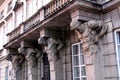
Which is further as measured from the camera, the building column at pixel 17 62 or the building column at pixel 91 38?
the building column at pixel 17 62

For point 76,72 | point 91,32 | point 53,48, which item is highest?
point 91,32

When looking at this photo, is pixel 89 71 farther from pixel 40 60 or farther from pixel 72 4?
pixel 40 60

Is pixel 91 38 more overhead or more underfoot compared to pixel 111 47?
more overhead

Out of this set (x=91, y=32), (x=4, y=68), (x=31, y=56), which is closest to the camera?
(x=91, y=32)

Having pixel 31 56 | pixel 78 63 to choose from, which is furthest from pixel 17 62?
pixel 78 63

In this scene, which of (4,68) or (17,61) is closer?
(17,61)

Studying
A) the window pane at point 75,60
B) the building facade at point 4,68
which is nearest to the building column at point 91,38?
the window pane at point 75,60

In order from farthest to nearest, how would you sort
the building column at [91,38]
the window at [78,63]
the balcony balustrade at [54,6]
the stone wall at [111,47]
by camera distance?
1. the balcony balustrade at [54,6]
2. the window at [78,63]
3. the building column at [91,38]
4. the stone wall at [111,47]

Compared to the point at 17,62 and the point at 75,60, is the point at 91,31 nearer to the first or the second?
the point at 75,60

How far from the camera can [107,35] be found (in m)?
7.32

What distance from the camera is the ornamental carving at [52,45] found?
29.7 feet

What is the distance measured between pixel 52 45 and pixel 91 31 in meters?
2.32

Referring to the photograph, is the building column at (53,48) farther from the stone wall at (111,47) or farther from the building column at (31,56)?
the stone wall at (111,47)

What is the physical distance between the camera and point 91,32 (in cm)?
733
